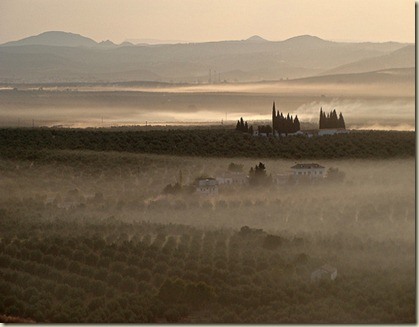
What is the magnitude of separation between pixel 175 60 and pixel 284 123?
1000 millimetres

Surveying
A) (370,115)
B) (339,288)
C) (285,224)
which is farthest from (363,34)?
(339,288)

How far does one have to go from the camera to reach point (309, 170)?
5.48 metres

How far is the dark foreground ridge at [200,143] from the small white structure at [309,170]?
8cm

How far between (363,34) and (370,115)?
616mm

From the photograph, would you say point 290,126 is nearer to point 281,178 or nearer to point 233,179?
point 281,178

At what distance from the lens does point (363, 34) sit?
18.7 feet

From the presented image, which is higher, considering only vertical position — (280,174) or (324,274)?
(280,174)

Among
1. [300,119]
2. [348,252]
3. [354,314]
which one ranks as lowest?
[354,314]

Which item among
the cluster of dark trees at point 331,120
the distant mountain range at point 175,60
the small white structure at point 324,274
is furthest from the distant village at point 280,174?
the small white structure at point 324,274

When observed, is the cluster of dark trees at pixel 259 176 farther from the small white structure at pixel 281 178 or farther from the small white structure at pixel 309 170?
the small white structure at pixel 309 170

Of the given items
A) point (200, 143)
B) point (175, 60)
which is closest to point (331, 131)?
point (200, 143)

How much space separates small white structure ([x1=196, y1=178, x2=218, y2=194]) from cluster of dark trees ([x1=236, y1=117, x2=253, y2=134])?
1.44 feet

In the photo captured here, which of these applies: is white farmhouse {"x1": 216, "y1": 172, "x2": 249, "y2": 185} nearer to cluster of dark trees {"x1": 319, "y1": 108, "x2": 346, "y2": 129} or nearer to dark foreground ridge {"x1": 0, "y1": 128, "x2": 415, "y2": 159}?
dark foreground ridge {"x1": 0, "y1": 128, "x2": 415, "y2": 159}

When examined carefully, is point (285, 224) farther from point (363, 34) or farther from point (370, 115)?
point (363, 34)
